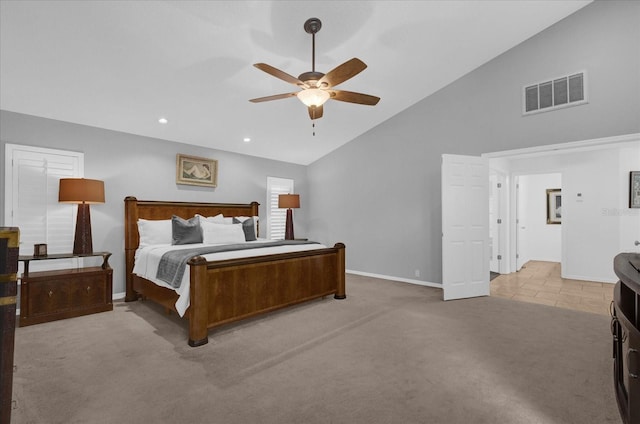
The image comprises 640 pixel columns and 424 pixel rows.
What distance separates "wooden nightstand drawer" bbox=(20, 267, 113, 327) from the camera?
10.6ft

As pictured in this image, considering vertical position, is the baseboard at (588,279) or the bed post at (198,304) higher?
the bed post at (198,304)

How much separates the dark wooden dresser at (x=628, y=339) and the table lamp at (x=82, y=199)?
4757mm

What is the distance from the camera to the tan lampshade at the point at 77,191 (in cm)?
353

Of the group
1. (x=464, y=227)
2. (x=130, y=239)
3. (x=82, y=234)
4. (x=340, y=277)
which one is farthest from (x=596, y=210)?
(x=82, y=234)

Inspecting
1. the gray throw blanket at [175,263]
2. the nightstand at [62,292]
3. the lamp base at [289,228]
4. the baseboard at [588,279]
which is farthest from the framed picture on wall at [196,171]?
the baseboard at [588,279]

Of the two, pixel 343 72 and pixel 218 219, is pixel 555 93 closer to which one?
pixel 343 72

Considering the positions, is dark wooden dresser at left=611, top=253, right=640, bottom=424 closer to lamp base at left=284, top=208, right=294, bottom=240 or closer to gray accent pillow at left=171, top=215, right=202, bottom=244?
gray accent pillow at left=171, top=215, right=202, bottom=244

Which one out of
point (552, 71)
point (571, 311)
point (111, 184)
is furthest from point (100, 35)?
point (571, 311)

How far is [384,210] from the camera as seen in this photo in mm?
5621

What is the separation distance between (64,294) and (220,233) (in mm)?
1868

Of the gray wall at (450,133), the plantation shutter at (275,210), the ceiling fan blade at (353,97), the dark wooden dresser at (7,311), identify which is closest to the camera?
the dark wooden dresser at (7,311)

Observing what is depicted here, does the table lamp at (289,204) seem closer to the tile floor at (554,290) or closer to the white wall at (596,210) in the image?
the tile floor at (554,290)

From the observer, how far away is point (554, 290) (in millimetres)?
4723

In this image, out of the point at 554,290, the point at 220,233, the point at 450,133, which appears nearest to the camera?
the point at 220,233
